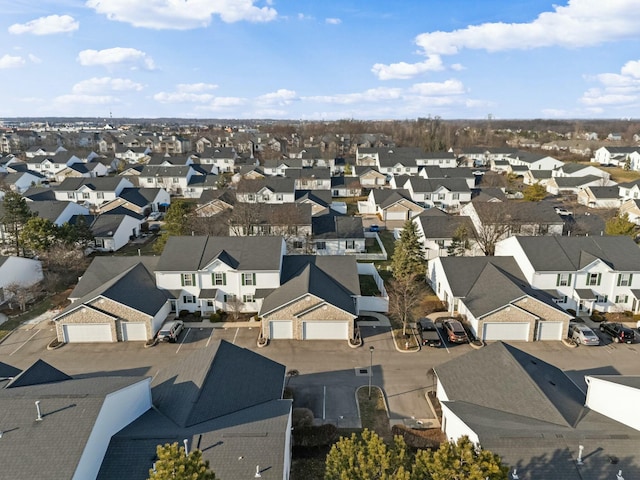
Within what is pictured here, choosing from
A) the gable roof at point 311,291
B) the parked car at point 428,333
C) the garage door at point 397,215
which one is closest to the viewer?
the parked car at point 428,333

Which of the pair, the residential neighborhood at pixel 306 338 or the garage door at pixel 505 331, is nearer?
the residential neighborhood at pixel 306 338

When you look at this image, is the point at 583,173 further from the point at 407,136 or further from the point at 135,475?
the point at 135,475

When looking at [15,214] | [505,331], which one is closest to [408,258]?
[505,331]

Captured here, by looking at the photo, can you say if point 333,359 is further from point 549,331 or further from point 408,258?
point 549,331

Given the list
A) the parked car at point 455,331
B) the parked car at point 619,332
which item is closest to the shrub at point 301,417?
the parked car at point 455,331

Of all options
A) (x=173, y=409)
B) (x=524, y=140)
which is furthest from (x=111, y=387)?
(x=524, y=140)

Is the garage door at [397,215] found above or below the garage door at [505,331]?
above

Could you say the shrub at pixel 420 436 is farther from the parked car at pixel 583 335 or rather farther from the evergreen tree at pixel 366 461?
the parked car at pixel 583 335
